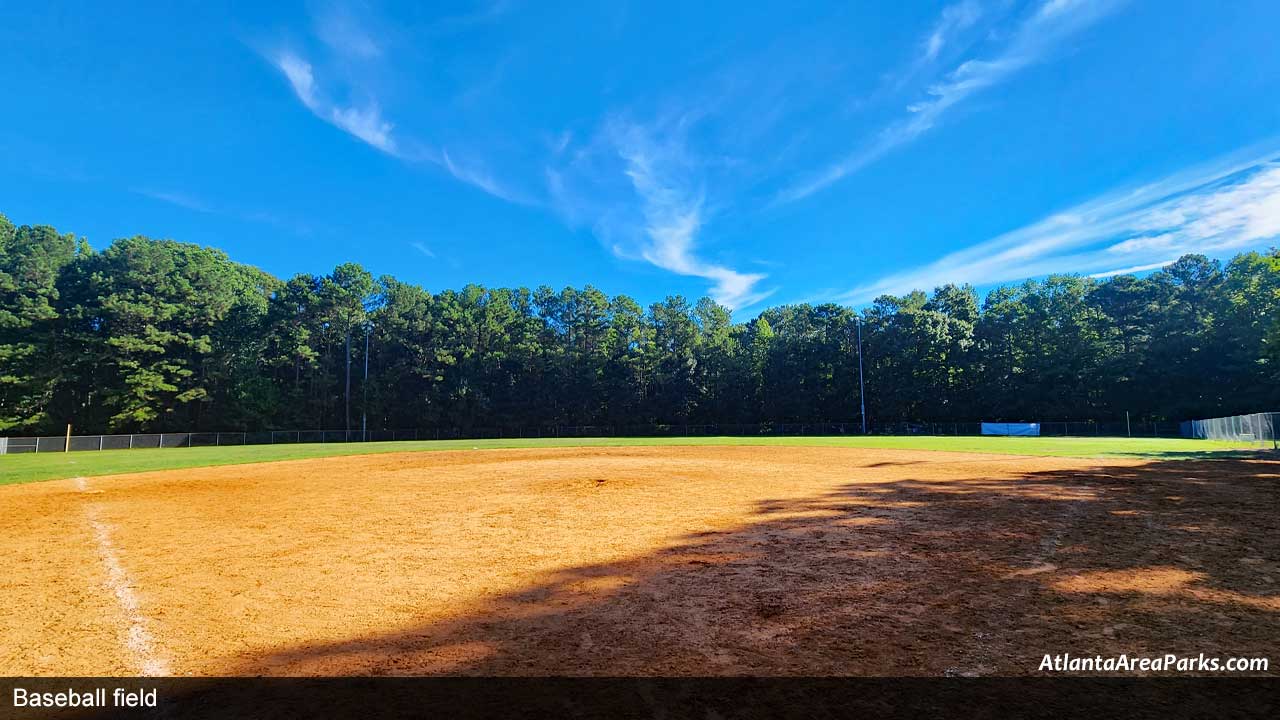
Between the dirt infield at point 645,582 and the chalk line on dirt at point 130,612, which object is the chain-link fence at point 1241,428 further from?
the chalk line on dirt at point 130,612

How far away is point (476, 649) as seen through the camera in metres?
4.38

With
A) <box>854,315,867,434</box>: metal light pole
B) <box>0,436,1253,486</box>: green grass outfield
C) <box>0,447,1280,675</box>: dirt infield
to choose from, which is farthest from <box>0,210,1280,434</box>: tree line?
<box>0,447,1280,675</box>: dirt infield

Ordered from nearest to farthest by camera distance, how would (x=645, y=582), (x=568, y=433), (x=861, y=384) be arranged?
1. (x=645, y=582)
2. (x=861, y=384)
3. (x=568, y=433)

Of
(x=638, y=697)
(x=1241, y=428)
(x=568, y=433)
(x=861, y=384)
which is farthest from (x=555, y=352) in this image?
(x=638, y=697)

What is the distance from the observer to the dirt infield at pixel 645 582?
13.9ft

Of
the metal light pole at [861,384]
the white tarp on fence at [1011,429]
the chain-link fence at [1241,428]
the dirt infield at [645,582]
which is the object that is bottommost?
the white tarp on fence at [1011,429]

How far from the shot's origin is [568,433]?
68625mm

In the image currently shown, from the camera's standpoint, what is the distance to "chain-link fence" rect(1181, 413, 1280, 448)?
33.0m

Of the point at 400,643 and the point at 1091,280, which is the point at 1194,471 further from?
the point at 1091,280

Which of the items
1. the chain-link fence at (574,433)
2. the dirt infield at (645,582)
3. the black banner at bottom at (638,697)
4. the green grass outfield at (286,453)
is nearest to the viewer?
the black banner at bottom at (638,697)

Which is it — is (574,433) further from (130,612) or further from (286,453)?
(130,612)

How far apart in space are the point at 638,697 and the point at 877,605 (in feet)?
9.10

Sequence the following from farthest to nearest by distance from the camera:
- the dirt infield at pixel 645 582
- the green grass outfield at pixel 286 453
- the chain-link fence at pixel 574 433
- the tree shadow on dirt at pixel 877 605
Result: 1. the chain-link fence at pixel 574 433
2. the green grass outfield at pixel 286 453
3. the dirt infield at pixel 645 582
4. the tree shadow on dirt at pixel 877 605

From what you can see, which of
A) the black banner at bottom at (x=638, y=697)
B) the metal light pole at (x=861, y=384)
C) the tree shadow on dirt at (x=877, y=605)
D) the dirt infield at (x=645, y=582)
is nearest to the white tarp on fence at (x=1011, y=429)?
the metal light pole at (x=861, y=384)
